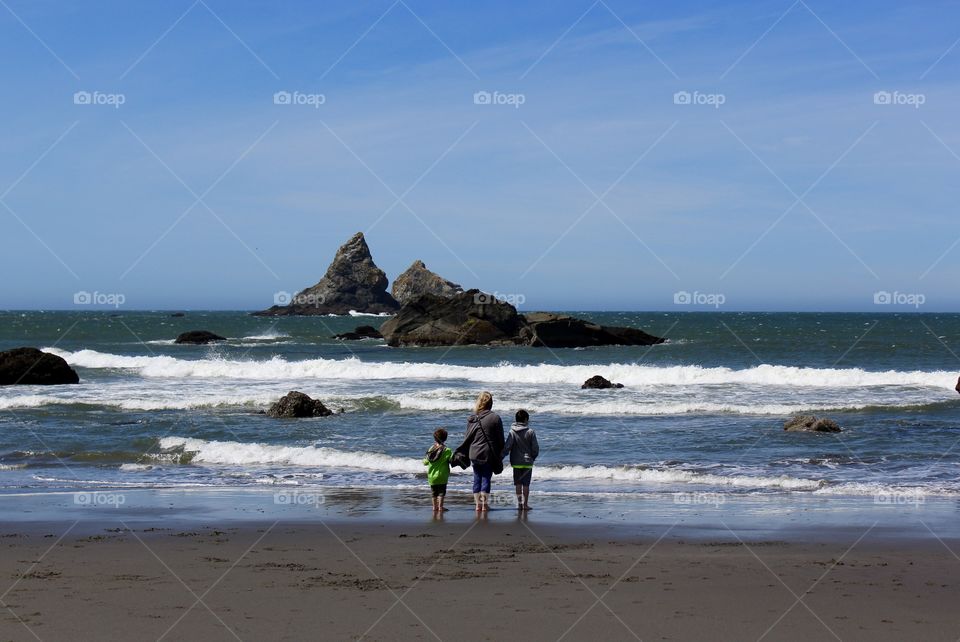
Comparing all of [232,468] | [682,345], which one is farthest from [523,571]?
[682,345]

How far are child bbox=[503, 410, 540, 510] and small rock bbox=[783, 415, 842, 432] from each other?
9.23m

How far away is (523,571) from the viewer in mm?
8680

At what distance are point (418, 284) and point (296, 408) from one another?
13094cm

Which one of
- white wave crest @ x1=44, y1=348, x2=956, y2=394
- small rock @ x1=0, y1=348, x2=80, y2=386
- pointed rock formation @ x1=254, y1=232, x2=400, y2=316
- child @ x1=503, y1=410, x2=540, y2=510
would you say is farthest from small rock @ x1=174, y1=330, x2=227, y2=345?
pointed rock formation @ x1=254, y1=232, x2=400, y2=316

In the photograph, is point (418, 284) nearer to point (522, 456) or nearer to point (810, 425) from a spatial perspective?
point (810, 425)

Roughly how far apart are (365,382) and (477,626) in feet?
94.4

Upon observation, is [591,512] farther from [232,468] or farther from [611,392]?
[611,392]

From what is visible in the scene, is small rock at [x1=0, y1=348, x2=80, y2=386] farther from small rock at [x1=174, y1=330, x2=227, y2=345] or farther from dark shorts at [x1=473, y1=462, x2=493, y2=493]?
small rock at [x1=174, y1=330, x2=227, y2=345]

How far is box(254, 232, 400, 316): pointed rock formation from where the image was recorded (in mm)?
147000

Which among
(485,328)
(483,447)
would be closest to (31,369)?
(483,447)

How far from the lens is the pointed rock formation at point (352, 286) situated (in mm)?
147000

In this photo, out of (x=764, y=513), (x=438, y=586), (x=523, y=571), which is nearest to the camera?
(x=438, y=586)

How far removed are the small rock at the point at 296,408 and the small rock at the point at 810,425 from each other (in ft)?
35.9

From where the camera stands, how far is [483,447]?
12.3 metres
